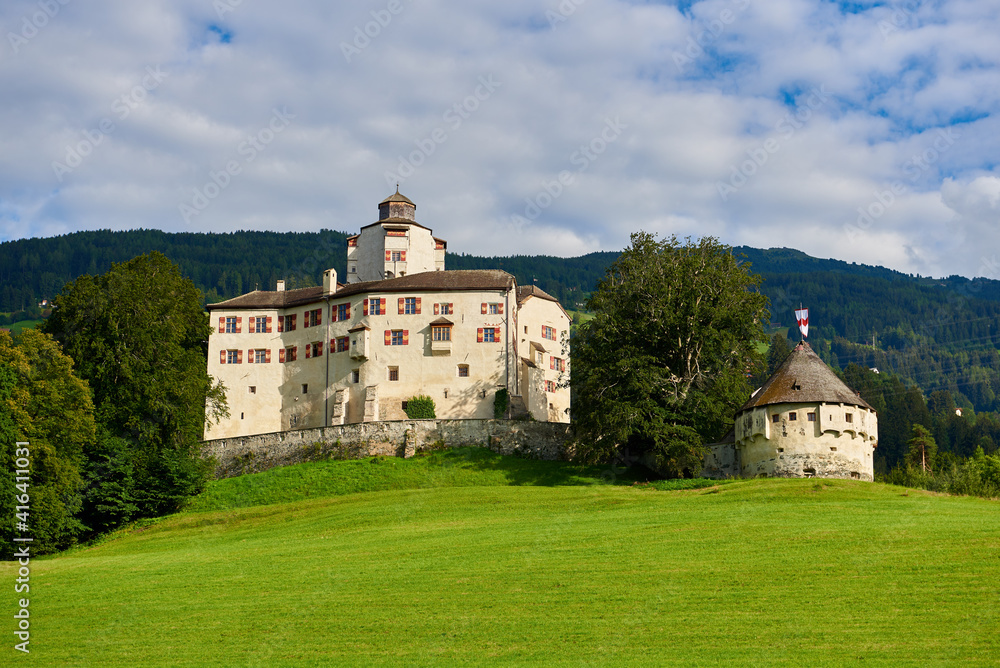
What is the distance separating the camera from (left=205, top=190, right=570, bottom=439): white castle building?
67.8 metres

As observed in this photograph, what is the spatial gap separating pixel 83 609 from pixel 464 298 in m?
39.2

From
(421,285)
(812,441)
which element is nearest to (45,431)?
(421,285)

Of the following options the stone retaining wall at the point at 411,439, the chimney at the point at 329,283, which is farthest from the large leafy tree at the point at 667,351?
the chimney at the point at 329,283

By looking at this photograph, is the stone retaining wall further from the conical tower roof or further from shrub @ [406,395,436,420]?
the conical tower roof

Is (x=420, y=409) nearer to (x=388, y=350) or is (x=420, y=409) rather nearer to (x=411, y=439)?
(x=388, y=350)

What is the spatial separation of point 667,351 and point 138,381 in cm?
3040

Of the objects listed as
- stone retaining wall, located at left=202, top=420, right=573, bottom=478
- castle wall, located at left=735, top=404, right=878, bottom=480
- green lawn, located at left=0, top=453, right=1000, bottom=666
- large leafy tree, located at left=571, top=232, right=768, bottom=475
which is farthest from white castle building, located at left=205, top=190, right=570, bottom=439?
green lawn, located at left=0, top=453, right=1000, bottom=666

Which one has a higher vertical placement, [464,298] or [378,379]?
[464,298]

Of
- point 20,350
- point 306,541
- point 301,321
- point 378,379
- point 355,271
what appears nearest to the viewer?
point 306,541

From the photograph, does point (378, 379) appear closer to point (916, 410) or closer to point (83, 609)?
point (83, 609)

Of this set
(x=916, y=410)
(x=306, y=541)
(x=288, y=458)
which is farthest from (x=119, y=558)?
(x=916, y=410)

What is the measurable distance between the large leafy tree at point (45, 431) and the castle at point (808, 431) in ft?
110

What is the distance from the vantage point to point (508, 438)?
61250 mm

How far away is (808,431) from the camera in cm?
5206
